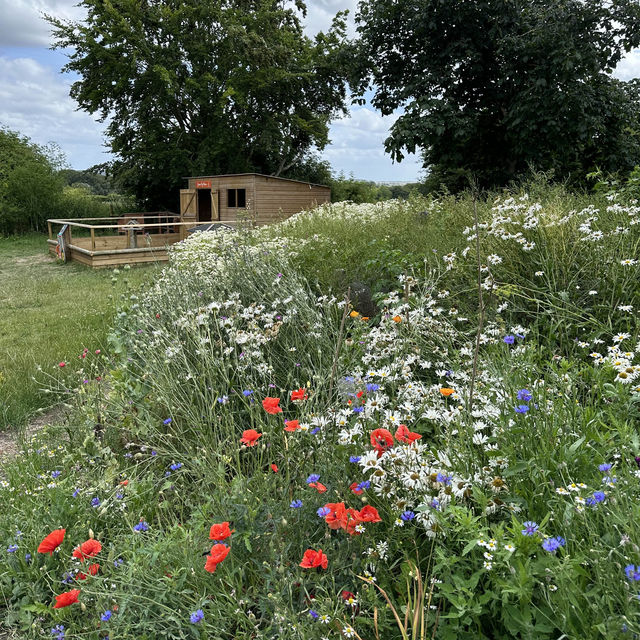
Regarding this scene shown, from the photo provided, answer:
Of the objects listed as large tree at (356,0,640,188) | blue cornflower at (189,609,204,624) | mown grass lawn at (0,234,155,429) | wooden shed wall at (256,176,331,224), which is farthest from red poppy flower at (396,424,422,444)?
wooden shed wall at (256,176,331,224)

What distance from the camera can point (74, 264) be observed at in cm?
1577

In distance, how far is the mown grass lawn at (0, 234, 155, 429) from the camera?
14.9 feet

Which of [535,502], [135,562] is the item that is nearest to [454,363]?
[535,502]

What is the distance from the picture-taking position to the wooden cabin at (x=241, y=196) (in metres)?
22.2

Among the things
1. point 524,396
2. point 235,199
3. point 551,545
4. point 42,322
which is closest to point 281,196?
point 235,199

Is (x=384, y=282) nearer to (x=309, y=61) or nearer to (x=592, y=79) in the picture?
(x=592, y=79)

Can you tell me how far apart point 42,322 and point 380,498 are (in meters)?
7.58

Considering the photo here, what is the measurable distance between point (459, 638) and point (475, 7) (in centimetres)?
1700

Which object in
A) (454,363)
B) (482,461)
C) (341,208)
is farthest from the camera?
(341,208)

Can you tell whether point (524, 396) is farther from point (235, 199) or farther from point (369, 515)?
point (235, 199)

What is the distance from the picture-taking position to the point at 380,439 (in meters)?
1.60

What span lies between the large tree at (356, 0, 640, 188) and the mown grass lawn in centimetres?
970

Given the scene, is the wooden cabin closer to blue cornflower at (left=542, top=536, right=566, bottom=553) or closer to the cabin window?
the cabin window

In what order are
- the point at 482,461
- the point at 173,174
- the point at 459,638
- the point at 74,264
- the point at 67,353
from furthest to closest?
the point at 173,174 → the point at 74,264 → the point at 67,353 → the point at 482,461 → the point at 459,638
